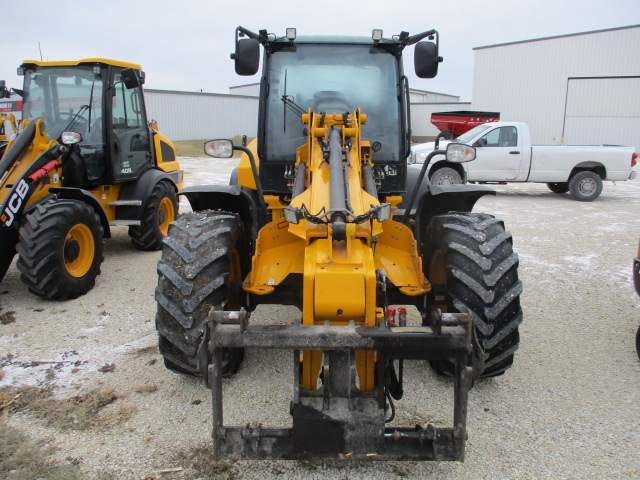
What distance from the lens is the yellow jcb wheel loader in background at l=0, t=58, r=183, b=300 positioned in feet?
17.9

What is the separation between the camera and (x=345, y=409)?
2635 mm

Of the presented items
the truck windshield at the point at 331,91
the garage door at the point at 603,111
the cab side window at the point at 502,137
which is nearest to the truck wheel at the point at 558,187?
the cab side window at the point at 502,137

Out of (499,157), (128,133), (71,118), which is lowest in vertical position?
(499,157)

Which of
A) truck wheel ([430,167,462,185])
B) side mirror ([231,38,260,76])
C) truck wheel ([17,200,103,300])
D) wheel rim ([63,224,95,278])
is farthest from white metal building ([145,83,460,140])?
side mirror ([231,38,260,76])

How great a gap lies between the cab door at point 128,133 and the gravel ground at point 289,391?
172 cm

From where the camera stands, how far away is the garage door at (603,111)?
27078 millimetres

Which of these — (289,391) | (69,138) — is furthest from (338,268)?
(69,138)

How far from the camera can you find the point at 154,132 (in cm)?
835

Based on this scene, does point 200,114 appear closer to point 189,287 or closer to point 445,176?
point 445,176

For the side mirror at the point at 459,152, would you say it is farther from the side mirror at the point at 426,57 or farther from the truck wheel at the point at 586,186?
the truck wheel at the point at 586,186

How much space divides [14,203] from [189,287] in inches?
129

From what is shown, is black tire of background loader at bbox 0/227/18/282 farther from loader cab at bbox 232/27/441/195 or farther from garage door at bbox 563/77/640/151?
garage door at bbox 563/77/640/151

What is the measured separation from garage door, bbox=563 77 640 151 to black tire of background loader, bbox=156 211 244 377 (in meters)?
28.6

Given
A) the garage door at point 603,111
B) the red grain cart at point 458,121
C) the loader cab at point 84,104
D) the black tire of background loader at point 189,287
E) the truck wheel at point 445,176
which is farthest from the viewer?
the garage door at point 603,111
